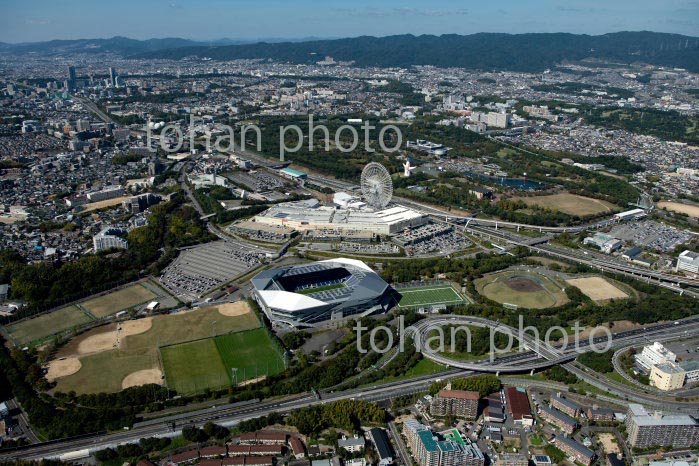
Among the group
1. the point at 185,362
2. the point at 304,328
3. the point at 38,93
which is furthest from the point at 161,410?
the point at 38,93

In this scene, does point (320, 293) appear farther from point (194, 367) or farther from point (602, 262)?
point (602, 262)

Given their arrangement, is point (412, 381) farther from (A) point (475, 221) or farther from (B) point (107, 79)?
(B) point (107, 79)

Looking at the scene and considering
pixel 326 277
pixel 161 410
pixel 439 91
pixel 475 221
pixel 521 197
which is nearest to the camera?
pixel 161 410

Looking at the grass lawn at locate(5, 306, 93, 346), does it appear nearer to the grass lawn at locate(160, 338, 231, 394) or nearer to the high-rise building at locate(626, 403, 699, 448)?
the grass lawn at locate(160, 338, 231, 394)


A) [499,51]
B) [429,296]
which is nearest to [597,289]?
[429,296]

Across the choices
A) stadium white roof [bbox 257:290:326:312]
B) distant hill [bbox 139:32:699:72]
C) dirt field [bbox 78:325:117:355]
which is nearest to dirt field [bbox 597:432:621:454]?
stadium white roof [bbox 257:290:326:312]

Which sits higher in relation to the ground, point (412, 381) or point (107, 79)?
point (107, 79)
